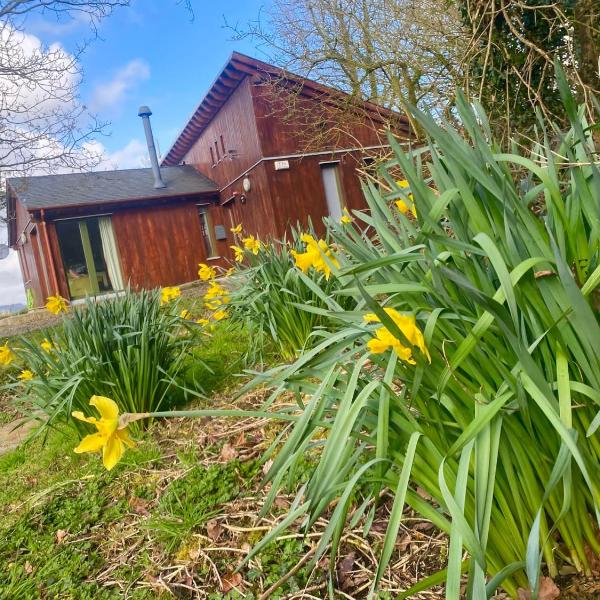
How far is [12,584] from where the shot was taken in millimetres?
1606

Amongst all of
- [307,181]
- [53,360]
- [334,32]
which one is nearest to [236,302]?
[53,360]

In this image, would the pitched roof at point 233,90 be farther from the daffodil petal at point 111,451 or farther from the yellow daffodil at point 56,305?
the daffodil petal at point 111,451

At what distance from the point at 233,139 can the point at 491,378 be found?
13.9 m

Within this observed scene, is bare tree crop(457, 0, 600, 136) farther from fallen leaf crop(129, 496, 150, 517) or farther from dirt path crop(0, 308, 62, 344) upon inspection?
dirt path crop(0, 308, 62, 344)

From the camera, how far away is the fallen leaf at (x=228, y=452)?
6.47ft

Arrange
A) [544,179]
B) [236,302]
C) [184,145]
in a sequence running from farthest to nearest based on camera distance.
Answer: [184,145]
[236,302]
[544,179]

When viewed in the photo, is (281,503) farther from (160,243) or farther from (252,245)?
(160,243)

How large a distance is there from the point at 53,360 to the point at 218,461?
131 cm

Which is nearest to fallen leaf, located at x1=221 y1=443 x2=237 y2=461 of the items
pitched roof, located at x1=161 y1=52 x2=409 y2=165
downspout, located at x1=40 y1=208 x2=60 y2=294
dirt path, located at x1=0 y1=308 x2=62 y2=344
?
pitched roof, located at x1=161 y1=52 x2=409 y2=165

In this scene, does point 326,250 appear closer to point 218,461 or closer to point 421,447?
point 421,447

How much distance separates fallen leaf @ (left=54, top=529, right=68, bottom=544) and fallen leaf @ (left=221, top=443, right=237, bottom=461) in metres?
0.62

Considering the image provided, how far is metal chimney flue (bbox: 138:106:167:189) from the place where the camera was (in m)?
15.0

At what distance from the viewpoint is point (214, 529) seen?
1560 millimetres

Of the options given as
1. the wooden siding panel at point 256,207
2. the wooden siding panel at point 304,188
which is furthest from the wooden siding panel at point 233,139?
the wooden siding panel at point 304,188
